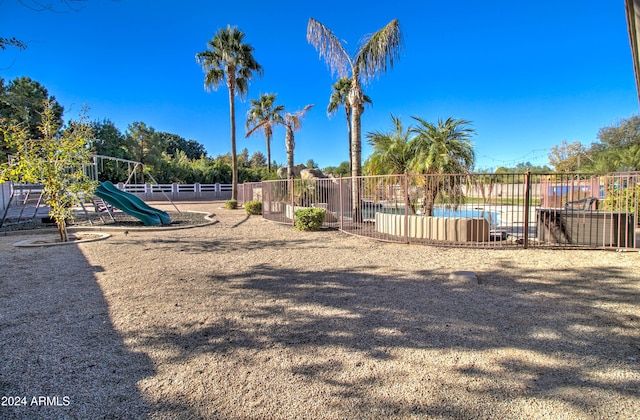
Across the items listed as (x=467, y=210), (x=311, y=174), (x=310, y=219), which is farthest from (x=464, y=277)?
(x=311, y=174)

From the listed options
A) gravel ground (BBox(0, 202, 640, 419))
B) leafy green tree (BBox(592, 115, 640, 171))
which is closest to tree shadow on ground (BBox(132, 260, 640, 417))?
gravel ground (BBox(0, 202, 640, 419))

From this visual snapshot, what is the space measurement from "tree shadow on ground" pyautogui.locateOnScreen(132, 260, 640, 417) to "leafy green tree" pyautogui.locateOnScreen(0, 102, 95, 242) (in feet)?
16.1

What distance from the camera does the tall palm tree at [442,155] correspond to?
9.38 meters

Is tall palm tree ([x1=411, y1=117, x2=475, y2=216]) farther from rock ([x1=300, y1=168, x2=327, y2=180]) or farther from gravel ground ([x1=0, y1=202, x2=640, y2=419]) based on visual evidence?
rock ([x1=300, y1=168, x2=327, y2=180])

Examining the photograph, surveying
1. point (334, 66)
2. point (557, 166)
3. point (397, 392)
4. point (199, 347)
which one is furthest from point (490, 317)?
point (557, 166)

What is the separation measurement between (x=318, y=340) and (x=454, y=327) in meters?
1.36

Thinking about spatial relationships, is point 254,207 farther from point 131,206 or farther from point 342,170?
point 342,170

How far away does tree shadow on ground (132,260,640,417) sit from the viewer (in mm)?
2297

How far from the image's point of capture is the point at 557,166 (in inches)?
1975

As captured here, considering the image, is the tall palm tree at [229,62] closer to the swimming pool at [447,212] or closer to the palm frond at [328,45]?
the palm frond at [328,45]

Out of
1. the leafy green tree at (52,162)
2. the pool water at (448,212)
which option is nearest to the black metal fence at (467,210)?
the pool water at (448,212)

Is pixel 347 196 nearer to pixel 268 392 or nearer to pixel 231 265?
pixel 231 265

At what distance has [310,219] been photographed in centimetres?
984

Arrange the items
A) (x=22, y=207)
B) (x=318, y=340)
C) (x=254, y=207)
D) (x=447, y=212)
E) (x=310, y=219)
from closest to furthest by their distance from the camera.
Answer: (x=318, y=340) < (x=310, y=219) < (x=447, y=212) < (x=22, y=207) < (x=254, y=207)
